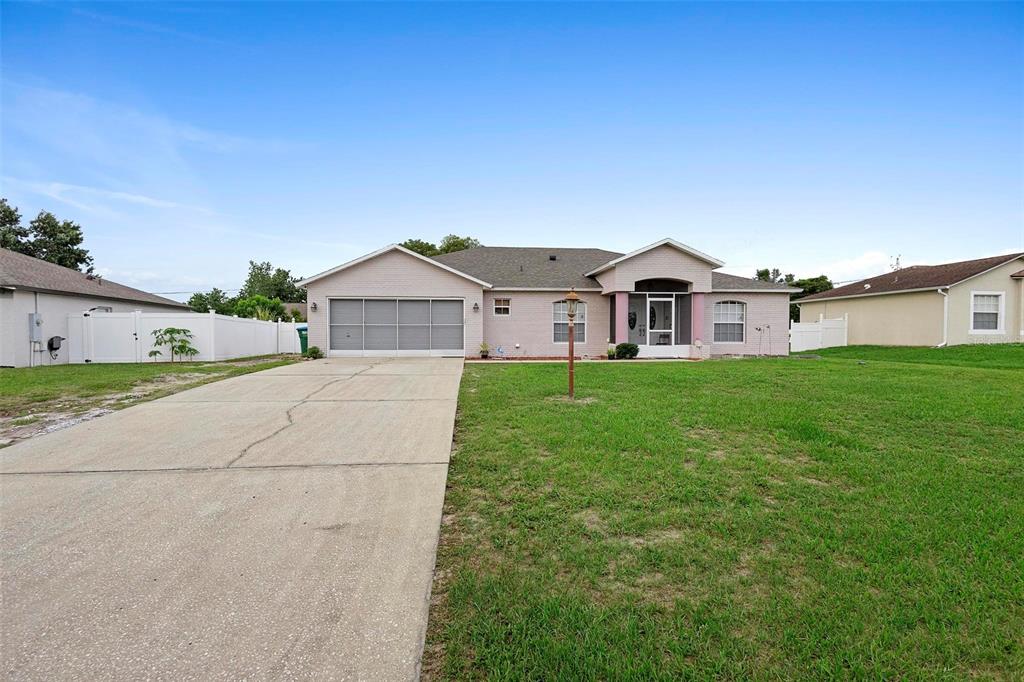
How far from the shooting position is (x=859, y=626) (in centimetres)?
209

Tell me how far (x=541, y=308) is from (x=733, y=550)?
16293mm

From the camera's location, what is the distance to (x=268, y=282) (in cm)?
5825

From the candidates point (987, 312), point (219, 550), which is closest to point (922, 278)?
point (987, 312)

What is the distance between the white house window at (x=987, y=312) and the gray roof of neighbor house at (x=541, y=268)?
958 centimetres

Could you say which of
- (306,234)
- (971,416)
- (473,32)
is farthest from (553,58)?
(306,234)

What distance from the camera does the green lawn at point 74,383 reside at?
25.7 ft

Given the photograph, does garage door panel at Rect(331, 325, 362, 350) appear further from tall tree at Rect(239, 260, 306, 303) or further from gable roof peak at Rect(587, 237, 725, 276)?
tall tree at Rect(239, 260, 306, 303)

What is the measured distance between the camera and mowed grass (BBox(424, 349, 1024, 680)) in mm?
1939

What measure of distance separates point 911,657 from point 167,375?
46.8ft

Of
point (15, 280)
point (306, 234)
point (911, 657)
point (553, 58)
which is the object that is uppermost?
point (553, 58)

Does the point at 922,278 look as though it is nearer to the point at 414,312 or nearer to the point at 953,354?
the point at 953,354

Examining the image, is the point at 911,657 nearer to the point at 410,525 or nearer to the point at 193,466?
the point at 410,525

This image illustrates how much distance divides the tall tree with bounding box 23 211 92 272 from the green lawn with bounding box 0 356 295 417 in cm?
2964

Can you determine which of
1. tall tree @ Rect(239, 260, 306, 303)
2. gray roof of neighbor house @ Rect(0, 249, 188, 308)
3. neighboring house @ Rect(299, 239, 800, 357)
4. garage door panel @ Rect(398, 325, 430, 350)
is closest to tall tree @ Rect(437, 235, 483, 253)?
tall tree @ Rect(239, 260, 306, 303)
